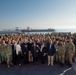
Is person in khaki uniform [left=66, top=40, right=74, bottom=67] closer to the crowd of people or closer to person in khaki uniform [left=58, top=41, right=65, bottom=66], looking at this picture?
the crowd of people

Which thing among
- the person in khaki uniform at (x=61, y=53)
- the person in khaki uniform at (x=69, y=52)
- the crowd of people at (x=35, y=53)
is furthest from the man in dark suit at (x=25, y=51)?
the person in khaki uniform at (x=69, y=52)

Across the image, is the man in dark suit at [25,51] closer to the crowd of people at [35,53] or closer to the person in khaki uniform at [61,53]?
the crowd of people at [35,53]

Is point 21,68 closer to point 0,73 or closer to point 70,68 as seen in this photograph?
point 0,73

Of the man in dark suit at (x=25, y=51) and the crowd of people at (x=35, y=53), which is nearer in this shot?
the crowd of people at (x=35, y=53)

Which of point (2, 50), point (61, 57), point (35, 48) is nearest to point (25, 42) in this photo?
point (35, 48)

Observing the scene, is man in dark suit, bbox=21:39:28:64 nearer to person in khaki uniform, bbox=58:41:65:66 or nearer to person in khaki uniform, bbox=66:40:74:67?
person in khaki uniform, bbox=58:41:65:66

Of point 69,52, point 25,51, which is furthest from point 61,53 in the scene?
point 25,51

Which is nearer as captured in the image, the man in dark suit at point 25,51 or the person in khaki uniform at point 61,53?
the person in khaki uniform at point 61,53

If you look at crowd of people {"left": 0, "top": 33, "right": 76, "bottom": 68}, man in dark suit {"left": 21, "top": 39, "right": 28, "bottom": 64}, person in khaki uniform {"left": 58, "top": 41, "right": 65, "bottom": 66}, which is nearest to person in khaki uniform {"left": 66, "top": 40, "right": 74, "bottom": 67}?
crowd of people {"left": 0, "top": 33, "right": 76, "bottom": 68}

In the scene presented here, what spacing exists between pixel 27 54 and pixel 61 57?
7.74ft

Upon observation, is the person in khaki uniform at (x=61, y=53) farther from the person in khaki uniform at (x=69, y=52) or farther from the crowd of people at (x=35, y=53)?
the person in khaki uniform at (x=69, y=52)

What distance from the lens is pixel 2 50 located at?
11.3 meters

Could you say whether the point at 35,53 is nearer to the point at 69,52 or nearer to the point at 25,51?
the point at 25,51

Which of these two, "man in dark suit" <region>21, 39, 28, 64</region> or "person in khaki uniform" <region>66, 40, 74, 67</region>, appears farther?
"man in dark suit" <region>21, 39, 28, 64</region>
